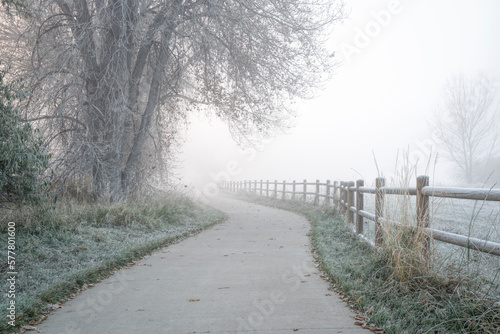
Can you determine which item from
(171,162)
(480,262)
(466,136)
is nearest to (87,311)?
(480,262)

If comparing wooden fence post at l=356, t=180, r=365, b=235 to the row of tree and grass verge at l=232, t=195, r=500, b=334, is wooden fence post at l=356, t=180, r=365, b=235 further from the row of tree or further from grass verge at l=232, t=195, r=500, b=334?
the row of tree

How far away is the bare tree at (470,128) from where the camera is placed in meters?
33.0

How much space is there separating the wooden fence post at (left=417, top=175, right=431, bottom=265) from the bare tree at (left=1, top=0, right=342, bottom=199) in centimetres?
711

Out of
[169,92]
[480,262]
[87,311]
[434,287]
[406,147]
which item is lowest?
[87,311]

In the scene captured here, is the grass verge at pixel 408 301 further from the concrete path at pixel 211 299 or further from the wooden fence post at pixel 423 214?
the wooden fence post at pixel 423 214

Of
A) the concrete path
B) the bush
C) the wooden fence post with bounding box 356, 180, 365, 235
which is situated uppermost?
the bush

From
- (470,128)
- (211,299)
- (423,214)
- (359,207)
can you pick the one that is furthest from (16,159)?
(470,128)

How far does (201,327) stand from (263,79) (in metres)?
9.46

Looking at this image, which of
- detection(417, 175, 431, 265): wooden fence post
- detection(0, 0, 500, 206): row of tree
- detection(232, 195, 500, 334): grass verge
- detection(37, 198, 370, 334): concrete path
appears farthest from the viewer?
detection(0, 0, 500, 206): row of tree

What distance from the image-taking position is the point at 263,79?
40.2 ft

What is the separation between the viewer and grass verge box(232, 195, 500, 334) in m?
3.37

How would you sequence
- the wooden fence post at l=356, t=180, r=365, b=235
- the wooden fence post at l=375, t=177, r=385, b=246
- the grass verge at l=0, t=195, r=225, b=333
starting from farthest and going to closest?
the wooden fence post at l=356, t=180, r=365, b=235, the wooden fence post at l=375, t=177, r=385, b=246, the grass verge at l=0, t=195, r=225, b=333

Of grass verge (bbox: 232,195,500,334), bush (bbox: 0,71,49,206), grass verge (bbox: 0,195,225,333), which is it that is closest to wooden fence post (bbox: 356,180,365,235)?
grass verge (bbox: 232,195,500,334)

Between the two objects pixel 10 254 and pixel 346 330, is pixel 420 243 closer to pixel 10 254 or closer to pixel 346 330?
pixel 346 330
